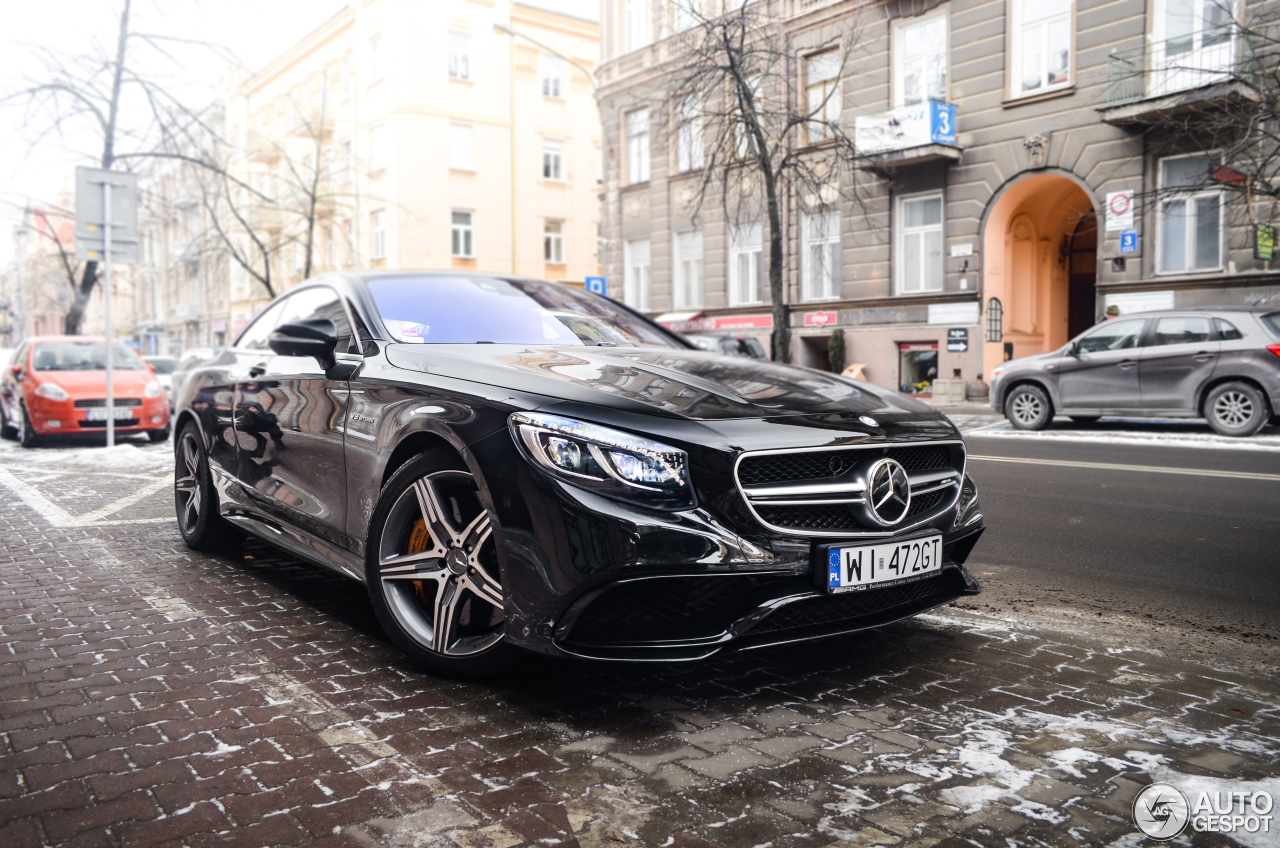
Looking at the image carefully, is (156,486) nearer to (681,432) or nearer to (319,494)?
(319,494)

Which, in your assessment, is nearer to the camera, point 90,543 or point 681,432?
point 681,432

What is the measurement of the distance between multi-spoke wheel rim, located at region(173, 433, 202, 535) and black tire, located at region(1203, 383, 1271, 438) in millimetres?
12283

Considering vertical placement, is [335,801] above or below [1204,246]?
below

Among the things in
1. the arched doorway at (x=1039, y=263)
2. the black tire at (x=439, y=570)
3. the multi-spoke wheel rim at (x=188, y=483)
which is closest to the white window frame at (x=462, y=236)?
the arched doorway at (x=1039, y=263)

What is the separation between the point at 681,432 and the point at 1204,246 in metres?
19.3

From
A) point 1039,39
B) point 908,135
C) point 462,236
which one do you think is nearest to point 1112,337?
point 908,135

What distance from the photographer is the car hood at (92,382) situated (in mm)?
14062

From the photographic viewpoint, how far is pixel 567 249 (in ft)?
140

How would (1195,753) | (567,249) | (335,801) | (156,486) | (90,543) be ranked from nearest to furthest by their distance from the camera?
(335,801) < (1195,753) < (90,543) < (156,486) < (567,249)

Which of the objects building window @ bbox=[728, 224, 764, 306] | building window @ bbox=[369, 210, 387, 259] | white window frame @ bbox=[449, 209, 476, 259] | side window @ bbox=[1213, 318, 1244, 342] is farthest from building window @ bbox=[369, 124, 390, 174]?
side window @ bbox=[1213, 318, 1244, 342]

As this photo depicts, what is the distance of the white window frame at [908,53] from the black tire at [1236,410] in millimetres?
11572

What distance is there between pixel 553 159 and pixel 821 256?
1977 centimetres

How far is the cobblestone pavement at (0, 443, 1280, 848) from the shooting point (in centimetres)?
244

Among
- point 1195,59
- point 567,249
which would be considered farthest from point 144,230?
point 1195,59
